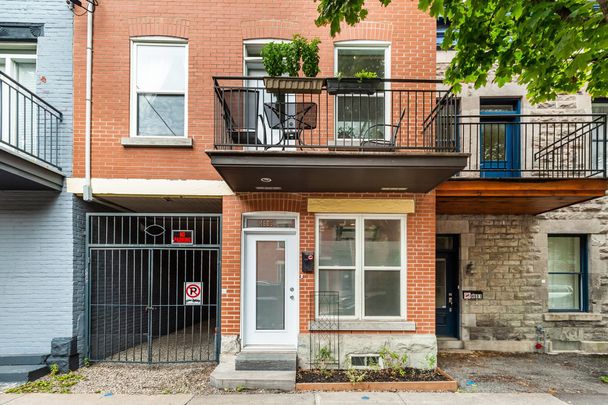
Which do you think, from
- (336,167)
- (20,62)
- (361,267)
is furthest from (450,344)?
(20,62)

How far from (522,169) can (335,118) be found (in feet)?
13.7

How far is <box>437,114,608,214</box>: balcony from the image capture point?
21.3ft

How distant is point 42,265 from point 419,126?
24.0ft

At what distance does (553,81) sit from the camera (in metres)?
5.82

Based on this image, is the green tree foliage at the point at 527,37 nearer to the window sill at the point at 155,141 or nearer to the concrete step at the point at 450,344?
the window sill at the point at 155,141

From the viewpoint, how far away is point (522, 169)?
7648 mm

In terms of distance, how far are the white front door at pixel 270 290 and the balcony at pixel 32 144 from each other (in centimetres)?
360

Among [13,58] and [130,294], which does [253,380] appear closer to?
[130,294]

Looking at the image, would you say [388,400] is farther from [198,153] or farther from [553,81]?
[553,81]

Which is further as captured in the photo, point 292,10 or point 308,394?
point 292,10

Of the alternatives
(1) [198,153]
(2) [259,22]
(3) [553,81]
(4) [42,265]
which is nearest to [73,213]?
(4) [42,265]

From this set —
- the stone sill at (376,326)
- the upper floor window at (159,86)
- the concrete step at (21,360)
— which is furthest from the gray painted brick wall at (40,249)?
the stone sill at (376,326)

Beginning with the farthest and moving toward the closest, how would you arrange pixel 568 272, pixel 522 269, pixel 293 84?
pixel 568 272, pixel 522 269, pixel 293 84

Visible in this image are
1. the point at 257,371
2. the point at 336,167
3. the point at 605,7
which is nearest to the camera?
the point at 605,7
